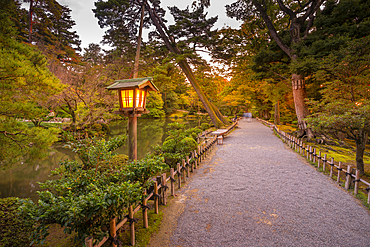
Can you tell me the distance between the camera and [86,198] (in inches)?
65.7

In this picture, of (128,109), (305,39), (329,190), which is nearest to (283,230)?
(329,190)

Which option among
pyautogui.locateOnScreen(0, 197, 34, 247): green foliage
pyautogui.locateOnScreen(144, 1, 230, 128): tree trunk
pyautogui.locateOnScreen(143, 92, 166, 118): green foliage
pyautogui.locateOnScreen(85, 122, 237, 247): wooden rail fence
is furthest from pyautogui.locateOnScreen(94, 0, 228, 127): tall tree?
pyautogui.locateOnScreen(143, 92, 166, 118): green foliage

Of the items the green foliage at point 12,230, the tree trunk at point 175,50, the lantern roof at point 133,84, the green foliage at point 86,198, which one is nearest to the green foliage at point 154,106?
the tree trunk at point 175,50

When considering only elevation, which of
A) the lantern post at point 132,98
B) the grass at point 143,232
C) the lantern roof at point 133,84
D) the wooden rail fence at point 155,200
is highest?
the lantern roof at point 133,84

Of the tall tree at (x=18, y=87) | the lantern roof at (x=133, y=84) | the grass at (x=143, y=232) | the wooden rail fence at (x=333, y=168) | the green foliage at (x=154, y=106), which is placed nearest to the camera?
the grass at (x=143, y=232)

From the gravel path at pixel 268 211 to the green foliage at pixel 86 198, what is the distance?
119 cm

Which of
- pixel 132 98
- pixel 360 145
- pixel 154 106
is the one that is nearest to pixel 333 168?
pixel 360 145

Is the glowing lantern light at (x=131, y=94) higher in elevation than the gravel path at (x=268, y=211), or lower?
higher

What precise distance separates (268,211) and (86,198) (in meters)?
3.32

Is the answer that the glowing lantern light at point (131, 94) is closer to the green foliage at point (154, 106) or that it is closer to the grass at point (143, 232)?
the grass at point (143, 232)

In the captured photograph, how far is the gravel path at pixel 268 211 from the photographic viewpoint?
2566 mm

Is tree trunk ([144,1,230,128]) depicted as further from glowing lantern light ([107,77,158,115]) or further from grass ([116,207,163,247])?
grass ([116,207,163,247])

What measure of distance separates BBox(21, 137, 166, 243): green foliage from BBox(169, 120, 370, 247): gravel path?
119cm

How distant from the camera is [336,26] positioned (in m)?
8.08
